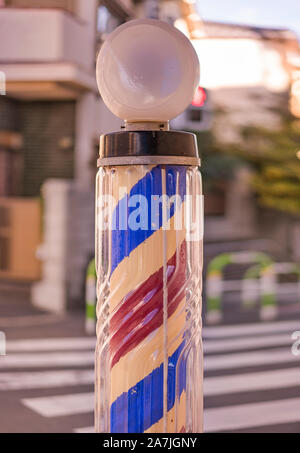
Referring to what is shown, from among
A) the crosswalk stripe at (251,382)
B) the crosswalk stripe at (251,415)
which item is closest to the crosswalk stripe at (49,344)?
the crosswalk stripe at (251,382)

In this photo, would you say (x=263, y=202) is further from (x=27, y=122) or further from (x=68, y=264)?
(x=68, y=264)

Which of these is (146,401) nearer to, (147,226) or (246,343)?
(147,226)

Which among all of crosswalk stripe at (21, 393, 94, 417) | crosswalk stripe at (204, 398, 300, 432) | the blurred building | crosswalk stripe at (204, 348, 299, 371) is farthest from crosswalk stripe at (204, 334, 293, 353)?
the blurred building

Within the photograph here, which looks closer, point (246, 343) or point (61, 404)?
point (61, 404)

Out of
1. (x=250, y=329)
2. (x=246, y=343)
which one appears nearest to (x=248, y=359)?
(x=246, y=343)

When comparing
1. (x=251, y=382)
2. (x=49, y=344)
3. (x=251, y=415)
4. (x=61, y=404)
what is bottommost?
(x=251, y=415)

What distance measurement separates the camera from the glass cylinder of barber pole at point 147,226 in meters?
2.13

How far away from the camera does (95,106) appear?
13.3m

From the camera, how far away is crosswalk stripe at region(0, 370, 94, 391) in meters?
5.98

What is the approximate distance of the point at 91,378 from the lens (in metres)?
6.29

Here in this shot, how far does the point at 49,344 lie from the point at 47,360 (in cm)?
88

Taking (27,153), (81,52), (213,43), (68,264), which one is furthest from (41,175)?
(213,43)

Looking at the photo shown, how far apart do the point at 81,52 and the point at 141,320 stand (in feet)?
36.8

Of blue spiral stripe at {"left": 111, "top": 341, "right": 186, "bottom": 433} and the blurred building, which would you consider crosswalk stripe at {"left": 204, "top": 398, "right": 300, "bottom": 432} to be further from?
the blurred building
